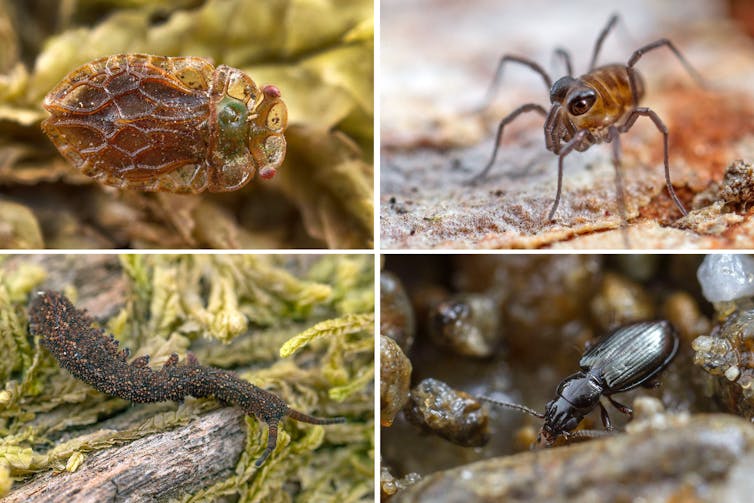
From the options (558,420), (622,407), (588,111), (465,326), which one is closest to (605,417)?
(622,407)

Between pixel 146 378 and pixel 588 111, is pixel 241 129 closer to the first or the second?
pixel 146 378

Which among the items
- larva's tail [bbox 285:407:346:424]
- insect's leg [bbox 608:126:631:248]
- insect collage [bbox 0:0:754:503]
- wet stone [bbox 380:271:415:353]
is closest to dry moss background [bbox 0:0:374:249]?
insect collage [bbox 0:0:754:503]

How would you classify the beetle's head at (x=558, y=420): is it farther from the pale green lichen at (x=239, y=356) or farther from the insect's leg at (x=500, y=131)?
the insect's leg at (x=500, y=131)

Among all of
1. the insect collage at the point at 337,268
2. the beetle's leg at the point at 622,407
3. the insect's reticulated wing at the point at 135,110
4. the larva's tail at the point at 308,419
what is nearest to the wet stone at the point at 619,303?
the insect collage at the point at 337,268

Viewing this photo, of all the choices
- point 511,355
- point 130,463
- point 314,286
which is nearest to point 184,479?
point 130,463

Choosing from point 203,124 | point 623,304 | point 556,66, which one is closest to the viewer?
point 203,124

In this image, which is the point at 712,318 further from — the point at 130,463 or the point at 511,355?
the point at 130,463

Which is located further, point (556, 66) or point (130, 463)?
point (556, 66)
